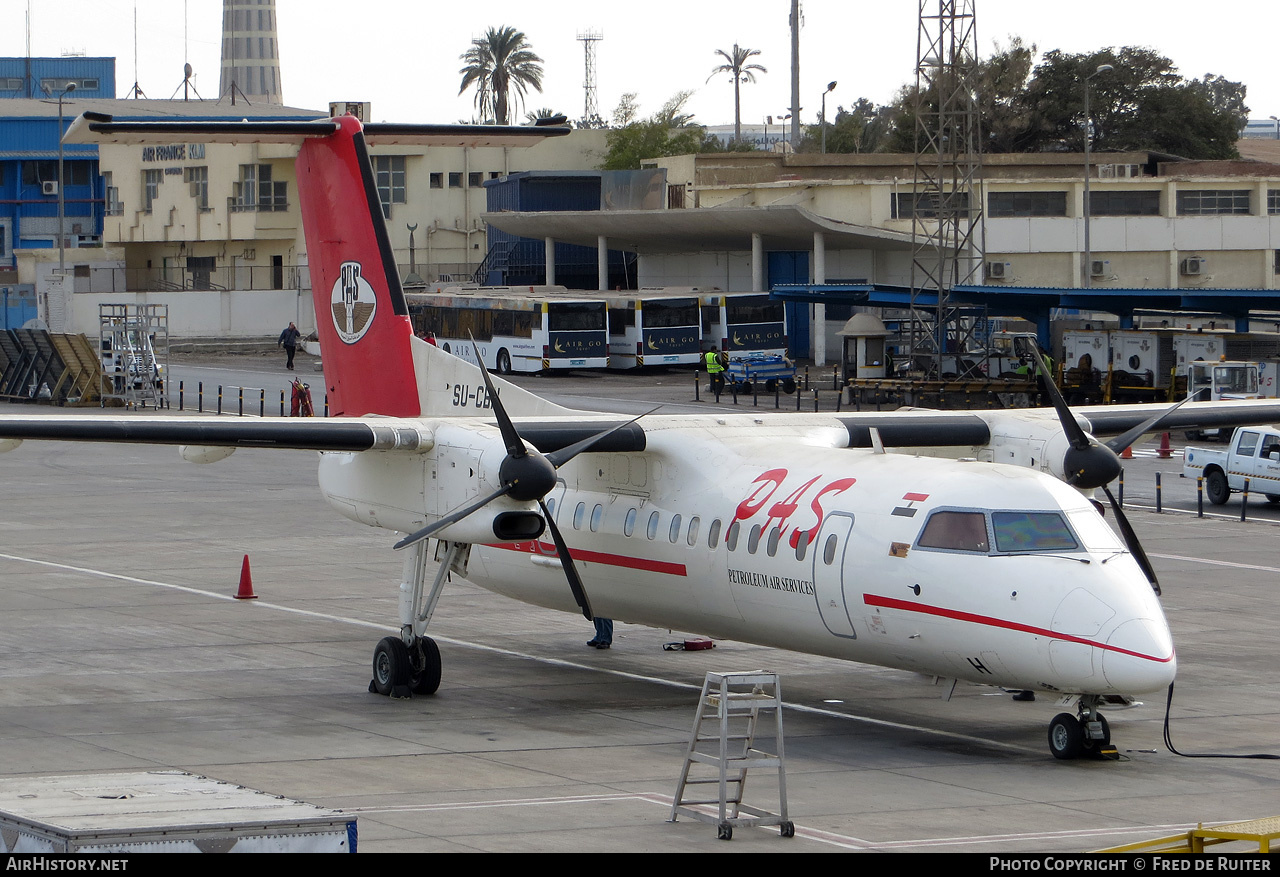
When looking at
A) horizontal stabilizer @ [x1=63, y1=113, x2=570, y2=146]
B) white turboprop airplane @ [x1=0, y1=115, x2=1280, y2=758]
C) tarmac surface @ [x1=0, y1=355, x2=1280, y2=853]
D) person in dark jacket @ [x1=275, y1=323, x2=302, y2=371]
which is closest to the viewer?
tarmac surface @ [x1=0, y1=355, x2=1280, y2=853]

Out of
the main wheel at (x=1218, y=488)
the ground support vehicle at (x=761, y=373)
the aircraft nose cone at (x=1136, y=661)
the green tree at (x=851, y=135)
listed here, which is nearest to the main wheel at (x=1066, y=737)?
the aircraft nose cone at (x=1136, y=661)

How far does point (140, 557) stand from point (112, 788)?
64.2 ft

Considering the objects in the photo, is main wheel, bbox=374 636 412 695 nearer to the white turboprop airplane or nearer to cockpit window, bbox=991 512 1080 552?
the white turboprop airplane

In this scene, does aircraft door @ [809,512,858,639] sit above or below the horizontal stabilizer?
below

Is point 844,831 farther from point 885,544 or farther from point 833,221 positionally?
point 833,221

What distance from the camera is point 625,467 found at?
59.2 ft

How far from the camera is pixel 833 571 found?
15203mm

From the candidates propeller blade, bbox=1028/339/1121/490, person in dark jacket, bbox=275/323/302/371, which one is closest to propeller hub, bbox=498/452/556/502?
propeller blade, bbox=1028/339/1121/490

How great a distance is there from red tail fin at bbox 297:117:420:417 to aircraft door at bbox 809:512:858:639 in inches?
280

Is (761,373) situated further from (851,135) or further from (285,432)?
(851,135)

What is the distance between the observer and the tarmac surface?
12516mm

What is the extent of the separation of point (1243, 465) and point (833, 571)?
22.1 metres

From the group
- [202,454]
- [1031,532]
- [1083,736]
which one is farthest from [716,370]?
[1083,736]

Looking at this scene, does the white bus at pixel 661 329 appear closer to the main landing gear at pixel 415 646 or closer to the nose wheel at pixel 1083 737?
the main landing gear at pixel 415 646
